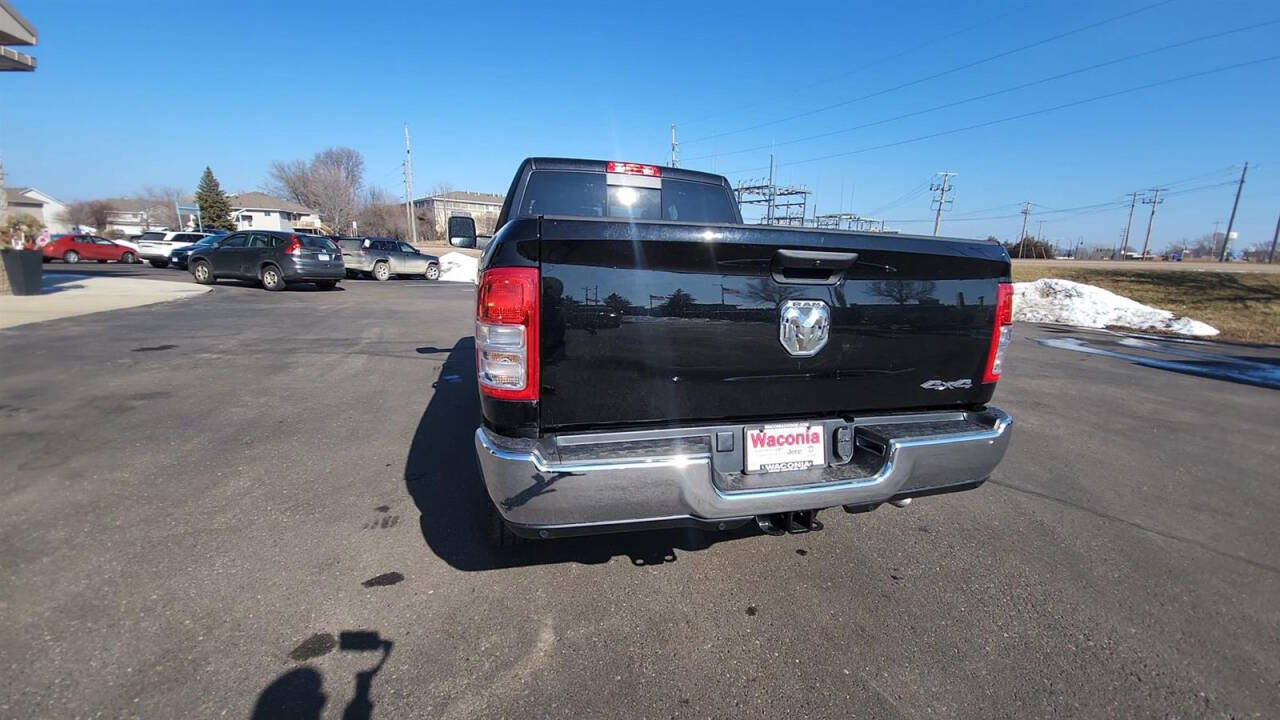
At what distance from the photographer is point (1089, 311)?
15.3 metres

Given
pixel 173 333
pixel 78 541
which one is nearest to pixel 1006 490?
pixel 78 541

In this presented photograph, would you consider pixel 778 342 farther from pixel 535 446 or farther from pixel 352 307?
pixel 352 307

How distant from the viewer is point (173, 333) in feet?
29.1

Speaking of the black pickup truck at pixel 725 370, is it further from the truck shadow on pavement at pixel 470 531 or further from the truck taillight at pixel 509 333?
the truck shadow on pavement at pixel 470 531

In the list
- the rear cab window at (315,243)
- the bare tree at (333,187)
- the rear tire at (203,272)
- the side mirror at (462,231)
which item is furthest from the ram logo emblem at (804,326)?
the bare tree at (333,187)

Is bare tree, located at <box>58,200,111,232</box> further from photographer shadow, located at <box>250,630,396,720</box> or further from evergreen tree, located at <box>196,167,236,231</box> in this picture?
photographer shadow, located at <box>250,630,396,720</box>

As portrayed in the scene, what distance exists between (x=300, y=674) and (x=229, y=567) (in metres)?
1.01

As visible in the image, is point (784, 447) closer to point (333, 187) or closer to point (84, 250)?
point (84, 250)

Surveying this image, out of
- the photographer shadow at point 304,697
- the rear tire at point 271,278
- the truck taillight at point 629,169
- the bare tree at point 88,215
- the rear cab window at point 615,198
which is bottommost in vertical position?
the photographer shadow at point 304,697

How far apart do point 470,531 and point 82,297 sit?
15.3 meters

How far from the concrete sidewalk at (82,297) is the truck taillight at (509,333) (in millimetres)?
11599

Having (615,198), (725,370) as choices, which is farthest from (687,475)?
(615,198)

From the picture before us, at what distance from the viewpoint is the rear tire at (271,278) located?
52.7 ft

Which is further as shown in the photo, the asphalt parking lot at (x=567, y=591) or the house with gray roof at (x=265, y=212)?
the house with gray roof at (x=265, y=212)
